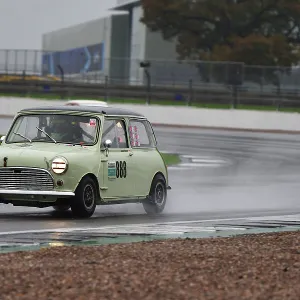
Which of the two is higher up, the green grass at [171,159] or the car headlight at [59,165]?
the car headlight at [59,165]

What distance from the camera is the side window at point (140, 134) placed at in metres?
17.0

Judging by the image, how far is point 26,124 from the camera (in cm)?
1644

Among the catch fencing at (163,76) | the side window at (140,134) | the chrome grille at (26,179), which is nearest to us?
the chrome grille at (26,179)

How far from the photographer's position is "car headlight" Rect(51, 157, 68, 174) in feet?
49.8

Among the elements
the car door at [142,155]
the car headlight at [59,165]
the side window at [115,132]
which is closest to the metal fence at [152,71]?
the car door at [142,155]

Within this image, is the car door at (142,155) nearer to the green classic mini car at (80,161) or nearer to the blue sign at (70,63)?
the green classic mini car at (80,161)

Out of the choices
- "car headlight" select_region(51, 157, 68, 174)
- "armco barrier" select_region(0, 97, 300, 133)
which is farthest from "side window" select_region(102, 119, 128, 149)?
"armco barrier" select_region(0, 97, 300, 133)

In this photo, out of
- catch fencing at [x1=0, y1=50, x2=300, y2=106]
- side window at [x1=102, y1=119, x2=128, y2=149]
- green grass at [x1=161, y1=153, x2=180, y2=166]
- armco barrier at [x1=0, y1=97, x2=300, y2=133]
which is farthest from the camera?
catch fencing at [x1=0, y1=50, x2=300, y2=106]

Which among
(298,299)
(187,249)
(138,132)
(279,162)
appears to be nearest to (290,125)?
(279,162)

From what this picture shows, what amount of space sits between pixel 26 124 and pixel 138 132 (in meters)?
1.71

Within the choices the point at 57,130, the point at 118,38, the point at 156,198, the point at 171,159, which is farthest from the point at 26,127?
the point at 118,38

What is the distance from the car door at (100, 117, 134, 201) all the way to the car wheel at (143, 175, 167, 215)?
23.2 inches

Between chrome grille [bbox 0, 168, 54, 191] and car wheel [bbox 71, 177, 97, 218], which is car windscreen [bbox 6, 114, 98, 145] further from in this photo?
chrome grille [bbox 0, 168, 54, 191]

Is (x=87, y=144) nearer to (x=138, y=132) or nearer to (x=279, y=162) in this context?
(x=138, y=132)
